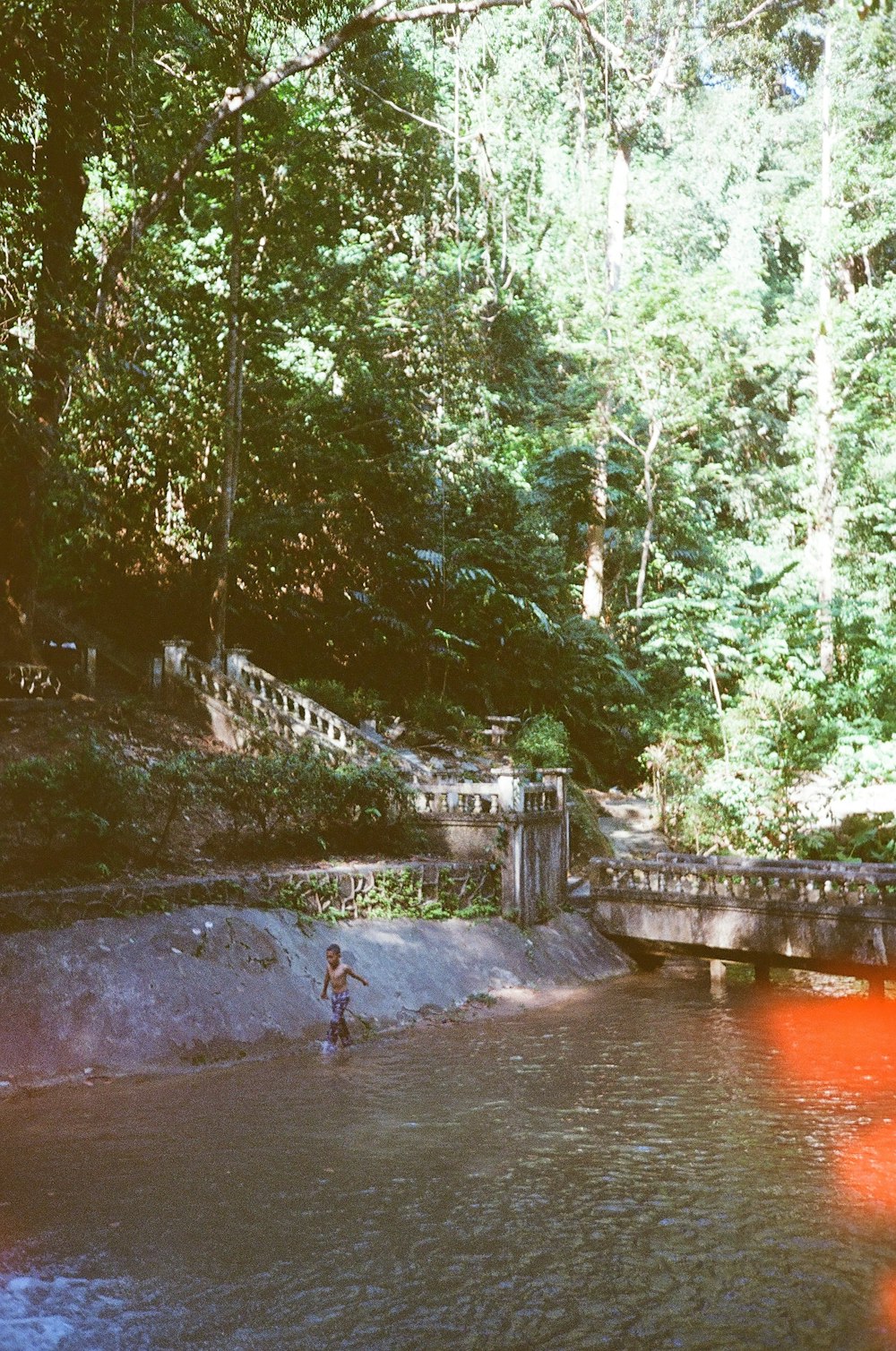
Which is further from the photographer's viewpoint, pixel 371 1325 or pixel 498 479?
pixel 498 479

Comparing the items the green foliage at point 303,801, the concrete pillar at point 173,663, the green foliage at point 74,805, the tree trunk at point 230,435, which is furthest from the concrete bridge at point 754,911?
the tree trunk at point 230,435

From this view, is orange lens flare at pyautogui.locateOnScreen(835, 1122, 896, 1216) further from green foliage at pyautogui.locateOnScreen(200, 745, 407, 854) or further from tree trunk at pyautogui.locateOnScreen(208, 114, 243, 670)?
tree trunk at pyautogui.locateOnScreen(208, 114, 243, 670)

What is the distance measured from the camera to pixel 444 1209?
959 centimetres

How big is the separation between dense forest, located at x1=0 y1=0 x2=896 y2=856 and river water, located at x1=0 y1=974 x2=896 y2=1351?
12.8 meters

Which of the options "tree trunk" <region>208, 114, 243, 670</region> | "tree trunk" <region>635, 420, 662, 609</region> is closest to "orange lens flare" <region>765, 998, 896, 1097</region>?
"tree trunk" <region>208, 114, 243, 670</region>

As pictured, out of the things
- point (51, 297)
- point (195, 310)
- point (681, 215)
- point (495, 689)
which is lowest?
point (495, 689)

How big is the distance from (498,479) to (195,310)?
30.6 feet

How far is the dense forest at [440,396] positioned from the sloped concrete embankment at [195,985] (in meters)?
9.83

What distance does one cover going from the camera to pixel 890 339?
38969 mm

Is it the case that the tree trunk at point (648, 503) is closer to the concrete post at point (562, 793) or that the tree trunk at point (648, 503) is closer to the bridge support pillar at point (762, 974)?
the concrete post at point (562, 793)

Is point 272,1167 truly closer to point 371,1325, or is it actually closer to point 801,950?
point 371,1325

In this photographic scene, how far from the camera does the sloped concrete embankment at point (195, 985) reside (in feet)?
43.0

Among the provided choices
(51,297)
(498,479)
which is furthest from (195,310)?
(498,479)

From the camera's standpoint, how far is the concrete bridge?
734 inches
